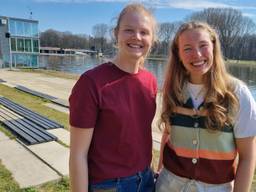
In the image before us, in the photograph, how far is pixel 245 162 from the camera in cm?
163

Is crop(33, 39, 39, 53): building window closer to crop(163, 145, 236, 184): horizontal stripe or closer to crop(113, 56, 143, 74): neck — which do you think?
crop(113, 56, 143, 74): neck

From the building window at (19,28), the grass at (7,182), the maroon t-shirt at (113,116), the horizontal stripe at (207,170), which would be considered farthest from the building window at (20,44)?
the horizontal stripe at (207,170)

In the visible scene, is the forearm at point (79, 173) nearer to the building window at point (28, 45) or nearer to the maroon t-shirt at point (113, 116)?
the maroon t-shirt at point (113, 116)

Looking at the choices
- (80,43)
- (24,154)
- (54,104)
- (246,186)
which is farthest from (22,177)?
(80,43)

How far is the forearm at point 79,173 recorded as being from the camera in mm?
1610

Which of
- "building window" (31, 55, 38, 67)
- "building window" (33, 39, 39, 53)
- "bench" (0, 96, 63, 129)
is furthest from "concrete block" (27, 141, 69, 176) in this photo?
"building window" (31, 55, 38, 67)

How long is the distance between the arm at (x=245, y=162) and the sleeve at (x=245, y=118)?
4 cm

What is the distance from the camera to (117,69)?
171cm

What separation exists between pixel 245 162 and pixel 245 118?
0.25 metres

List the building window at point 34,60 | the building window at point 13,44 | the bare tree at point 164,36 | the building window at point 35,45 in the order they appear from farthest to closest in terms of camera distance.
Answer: the building window at point 34,60 < the building window at point 35,45 < the building window at point 13,44 < the bare tree at point 164,36

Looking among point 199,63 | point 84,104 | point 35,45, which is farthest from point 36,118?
point 35,45

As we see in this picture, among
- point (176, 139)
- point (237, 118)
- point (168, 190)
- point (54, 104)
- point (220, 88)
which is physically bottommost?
point (54, 104)

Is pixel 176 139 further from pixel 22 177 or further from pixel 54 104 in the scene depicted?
pixel 54 104

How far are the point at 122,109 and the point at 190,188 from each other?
1.88 feet
